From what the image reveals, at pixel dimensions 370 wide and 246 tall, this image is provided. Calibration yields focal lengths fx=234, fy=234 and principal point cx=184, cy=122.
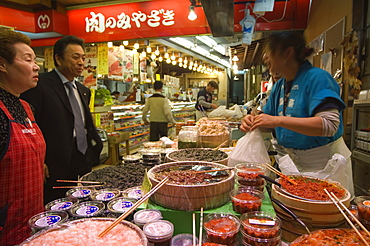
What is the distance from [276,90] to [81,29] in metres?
6.00

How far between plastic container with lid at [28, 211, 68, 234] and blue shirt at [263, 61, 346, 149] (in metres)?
2.05

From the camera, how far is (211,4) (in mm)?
3283

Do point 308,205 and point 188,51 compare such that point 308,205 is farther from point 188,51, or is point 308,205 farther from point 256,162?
point 188,51

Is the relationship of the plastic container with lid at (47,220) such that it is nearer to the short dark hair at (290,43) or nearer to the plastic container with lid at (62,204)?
the plastic container with lid at (62,204)

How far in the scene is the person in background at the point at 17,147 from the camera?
1.78m

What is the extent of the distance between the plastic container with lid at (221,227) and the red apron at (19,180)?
1.52 meters

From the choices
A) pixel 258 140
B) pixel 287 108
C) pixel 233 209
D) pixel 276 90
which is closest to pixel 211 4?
pixel 276 90

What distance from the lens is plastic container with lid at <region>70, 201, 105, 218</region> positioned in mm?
1470

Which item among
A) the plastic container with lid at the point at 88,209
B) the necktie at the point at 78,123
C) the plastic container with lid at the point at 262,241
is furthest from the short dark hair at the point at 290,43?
the necktie at the point at 78,123

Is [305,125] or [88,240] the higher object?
[305,125]

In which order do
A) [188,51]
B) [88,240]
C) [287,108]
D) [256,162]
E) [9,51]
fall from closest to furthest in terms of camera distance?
[88,240]
[9,51]
[256,162]
[287,108]
[188,51]

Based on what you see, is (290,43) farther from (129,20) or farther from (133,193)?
(129,20)

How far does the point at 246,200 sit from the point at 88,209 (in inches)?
40.8

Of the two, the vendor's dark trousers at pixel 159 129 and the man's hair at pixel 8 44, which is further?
the vendor's dark trousers at pixel 159 129
